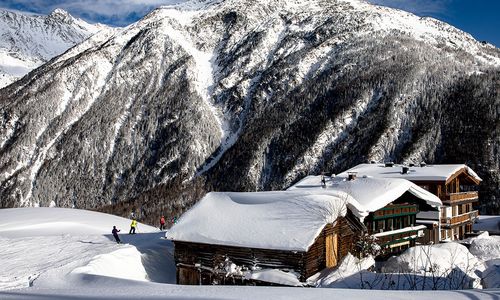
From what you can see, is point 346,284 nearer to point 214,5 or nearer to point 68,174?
point 68,174

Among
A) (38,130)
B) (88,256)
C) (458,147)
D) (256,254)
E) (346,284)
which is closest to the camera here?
(346,284)

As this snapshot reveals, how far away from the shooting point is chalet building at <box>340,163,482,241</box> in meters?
33.4

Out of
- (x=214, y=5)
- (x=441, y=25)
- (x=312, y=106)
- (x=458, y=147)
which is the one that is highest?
(x=214, y=5)

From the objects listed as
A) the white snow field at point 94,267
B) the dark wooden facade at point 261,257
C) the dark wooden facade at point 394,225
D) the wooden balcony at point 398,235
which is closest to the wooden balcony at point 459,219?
the wooden balcony at point 398,235

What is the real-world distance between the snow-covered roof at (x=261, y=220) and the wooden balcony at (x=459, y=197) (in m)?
17.3

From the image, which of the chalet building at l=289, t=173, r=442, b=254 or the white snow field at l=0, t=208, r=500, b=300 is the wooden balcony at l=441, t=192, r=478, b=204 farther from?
the white snow field at l=0, t=208, r=500, b=300

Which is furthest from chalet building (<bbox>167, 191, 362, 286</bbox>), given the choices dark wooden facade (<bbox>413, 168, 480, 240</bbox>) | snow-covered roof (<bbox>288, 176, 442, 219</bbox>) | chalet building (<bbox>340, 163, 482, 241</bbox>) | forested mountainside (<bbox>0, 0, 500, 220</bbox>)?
forested mountainside (<bbox>0, 0, 500, 220</bbox>)

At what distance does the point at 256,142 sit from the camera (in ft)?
397

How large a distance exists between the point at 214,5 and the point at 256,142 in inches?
3570

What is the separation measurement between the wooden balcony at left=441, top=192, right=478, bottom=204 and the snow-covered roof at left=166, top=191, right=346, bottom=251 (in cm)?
1734

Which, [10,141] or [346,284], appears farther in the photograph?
[10,141]

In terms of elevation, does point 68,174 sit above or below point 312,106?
below

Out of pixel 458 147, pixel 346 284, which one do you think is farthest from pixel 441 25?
pixel 346 284

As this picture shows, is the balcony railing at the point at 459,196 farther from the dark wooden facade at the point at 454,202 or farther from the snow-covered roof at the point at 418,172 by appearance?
the snow-covered roof at the point at 418,172
